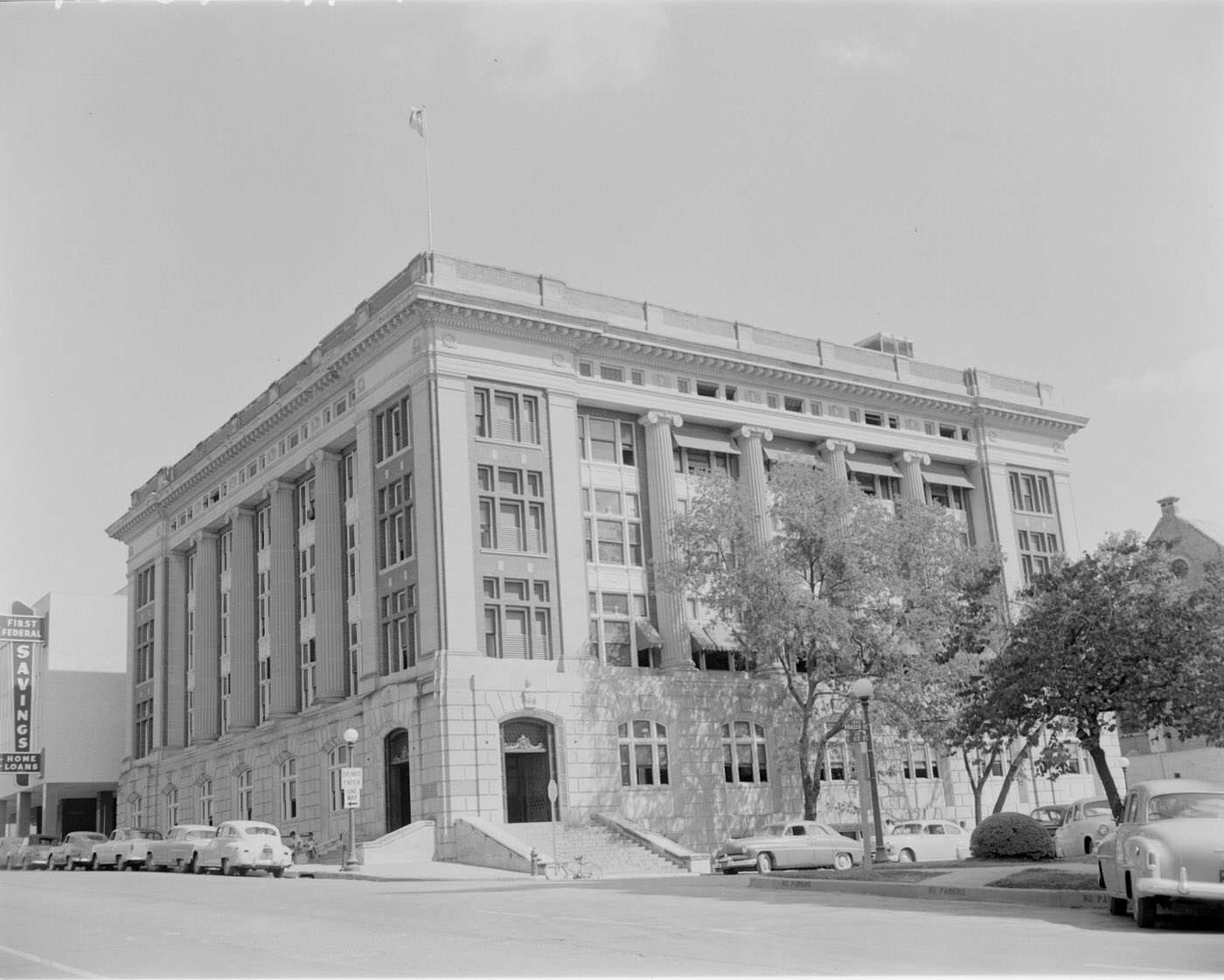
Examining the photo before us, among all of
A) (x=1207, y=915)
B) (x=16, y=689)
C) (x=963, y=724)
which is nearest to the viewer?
(x=1207, y=915)

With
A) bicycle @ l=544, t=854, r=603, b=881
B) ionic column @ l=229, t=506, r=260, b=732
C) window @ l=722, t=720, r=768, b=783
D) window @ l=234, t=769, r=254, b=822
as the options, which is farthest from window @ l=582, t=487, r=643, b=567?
window @ l=234, t=769, r=254, b=822

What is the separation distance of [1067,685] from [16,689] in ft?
243

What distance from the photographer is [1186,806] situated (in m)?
17.9

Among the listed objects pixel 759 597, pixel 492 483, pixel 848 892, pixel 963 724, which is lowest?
pixel 848 892

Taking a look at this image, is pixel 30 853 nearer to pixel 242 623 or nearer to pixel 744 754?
pixel 242 623

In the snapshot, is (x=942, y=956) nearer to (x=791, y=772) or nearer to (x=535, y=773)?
(x=535, y=773)

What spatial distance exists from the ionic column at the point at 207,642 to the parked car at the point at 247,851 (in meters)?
26.9

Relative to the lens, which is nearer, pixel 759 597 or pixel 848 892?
pixel 848 892

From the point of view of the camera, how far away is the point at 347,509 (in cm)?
5744

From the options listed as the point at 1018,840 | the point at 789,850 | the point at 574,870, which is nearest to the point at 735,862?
the point at 789,850

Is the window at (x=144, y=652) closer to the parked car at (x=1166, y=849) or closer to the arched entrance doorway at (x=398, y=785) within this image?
the arched entrance doorway at (x=398, y=785)

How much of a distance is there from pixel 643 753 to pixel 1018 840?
23.5 metres

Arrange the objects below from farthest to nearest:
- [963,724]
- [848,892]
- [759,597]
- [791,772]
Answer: [791,772], [759,597], [963,724], [848,892]

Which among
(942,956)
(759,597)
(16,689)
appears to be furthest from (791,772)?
(16,689)
